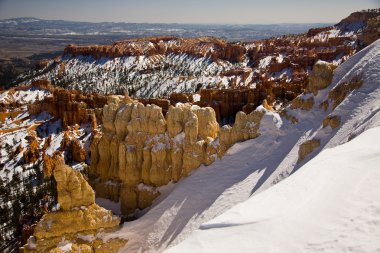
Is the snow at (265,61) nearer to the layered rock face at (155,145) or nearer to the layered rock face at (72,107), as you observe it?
the layered rock face at (72,107)

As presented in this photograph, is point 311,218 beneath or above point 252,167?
above

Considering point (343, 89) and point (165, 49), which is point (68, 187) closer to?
point (343, 89)

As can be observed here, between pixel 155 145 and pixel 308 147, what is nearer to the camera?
pixel 308 147

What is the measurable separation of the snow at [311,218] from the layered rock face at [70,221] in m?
13.3

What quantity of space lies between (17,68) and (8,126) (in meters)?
145

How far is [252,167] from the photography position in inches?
872

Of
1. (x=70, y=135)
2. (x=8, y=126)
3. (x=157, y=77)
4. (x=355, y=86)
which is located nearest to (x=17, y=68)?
(x=157, y=77)

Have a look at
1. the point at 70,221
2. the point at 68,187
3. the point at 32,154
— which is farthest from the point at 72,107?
the point at 70,221

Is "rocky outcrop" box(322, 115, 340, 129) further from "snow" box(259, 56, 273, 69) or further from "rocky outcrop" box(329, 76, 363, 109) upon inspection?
"snow" box(259, 56, 273, 69)

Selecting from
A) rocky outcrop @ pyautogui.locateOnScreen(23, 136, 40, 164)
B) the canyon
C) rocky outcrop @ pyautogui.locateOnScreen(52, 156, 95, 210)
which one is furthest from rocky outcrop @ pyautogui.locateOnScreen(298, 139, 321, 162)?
rocky outcrop @ pyautogui.locateOnScreen(23, 136, 40, 164)

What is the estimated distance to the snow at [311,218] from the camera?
23.2 feet

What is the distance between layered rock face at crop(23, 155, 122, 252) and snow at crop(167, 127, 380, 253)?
13316 millimetres

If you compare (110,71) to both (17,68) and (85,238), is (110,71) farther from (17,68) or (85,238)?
(85,238)

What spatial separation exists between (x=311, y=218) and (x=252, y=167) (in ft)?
46.7
